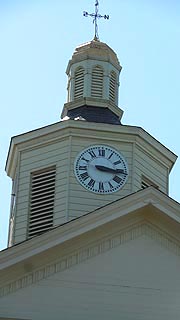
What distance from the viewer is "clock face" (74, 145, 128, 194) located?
25.5 metres

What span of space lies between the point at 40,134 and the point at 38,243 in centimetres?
659

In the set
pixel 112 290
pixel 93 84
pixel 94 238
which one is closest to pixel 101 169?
pixel 93 84

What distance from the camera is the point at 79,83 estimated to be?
29266 millimetres

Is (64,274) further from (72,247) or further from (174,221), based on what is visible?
(174,221)

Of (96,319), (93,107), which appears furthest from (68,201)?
(96,319)

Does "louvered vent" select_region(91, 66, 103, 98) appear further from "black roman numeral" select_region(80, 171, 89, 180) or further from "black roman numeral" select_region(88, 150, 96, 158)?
"black roman numeral" select_region(80, 171, 89, 180)

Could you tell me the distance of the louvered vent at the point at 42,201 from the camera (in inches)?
998

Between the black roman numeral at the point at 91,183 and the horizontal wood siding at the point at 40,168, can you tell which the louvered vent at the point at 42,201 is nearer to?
the horizontal wood siding at the point at 40,168

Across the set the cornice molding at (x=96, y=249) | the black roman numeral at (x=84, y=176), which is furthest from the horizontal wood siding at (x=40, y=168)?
the cornice molding at (x=96, y=249)

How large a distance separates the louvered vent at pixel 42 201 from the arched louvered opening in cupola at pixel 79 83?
3602 millimetres

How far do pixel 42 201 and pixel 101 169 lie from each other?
1697mm

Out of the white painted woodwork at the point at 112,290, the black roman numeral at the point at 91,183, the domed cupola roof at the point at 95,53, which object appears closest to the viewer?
the white painted woodwork at the point at 112,290

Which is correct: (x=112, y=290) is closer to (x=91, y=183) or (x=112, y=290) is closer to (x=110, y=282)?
(x=110, y=282)

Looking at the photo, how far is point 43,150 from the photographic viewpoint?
86.9 feet
